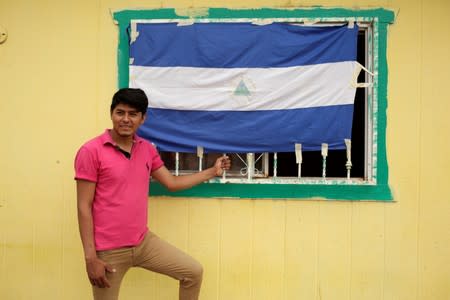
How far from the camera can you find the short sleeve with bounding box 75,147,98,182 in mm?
2383

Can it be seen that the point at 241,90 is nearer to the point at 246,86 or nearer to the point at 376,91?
the point at 246,86

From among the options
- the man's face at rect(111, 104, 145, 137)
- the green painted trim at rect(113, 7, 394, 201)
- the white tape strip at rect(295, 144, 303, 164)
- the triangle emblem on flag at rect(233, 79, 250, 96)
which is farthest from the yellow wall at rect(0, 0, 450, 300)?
the man's face at rect(111, 104, 145, 137)

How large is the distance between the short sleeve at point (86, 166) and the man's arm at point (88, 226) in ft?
0.12

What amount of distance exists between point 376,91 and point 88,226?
212 cm

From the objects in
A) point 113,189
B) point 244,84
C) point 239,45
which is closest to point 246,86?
point 244,84

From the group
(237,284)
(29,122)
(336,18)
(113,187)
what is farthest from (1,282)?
(336,18)

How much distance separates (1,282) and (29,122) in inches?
49.6

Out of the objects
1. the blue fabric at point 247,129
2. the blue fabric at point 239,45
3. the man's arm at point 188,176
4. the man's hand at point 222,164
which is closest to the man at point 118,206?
the man's arm at point 188,176

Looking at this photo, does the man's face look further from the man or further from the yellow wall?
the yellow wall

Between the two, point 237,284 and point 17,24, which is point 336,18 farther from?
point 17,24

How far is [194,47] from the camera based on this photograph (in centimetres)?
304

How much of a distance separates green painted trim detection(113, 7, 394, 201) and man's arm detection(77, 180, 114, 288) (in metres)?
0.76

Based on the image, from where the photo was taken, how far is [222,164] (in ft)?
9.87

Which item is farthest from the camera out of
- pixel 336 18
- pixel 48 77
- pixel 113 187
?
pixel 48 77
